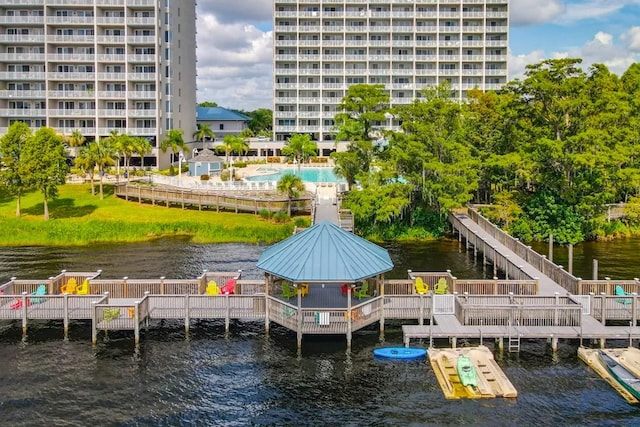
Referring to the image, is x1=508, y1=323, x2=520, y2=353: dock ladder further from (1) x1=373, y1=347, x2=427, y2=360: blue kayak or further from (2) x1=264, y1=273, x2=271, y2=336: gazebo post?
(2) x1=264, y1=273, x2=271, y2=336: gazebo post

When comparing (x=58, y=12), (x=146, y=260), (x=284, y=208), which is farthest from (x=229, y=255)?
(x=58, y=12)

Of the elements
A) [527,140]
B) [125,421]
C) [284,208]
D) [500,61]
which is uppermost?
[500,61]

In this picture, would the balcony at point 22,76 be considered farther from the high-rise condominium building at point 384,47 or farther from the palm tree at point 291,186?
the palm tree at point 291,186

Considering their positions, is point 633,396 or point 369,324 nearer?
point 633,396

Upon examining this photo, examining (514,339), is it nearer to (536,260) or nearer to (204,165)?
(536,260)

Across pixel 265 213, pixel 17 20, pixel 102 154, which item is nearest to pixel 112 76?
pixel 17 20

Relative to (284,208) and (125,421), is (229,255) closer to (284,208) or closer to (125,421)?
(284,208)

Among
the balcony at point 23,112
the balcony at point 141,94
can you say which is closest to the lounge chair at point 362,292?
the balcony at point 141,94
